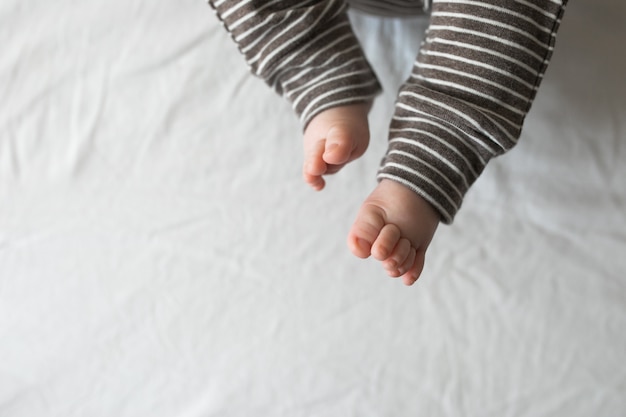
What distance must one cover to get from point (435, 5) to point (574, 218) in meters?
0.29

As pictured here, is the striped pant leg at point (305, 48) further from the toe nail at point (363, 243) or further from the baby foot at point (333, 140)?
the toe nail at point (363, 243)

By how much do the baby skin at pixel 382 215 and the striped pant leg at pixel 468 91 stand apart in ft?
0.04

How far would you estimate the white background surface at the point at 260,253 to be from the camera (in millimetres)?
666

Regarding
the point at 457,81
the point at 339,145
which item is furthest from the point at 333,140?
the point at 457,81

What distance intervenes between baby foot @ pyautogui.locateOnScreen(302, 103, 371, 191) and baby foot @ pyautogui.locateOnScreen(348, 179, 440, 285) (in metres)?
0.05

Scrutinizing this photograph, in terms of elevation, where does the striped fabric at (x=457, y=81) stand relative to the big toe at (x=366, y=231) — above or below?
above

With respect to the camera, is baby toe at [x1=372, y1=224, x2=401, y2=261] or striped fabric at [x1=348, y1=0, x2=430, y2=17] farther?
striped fabric at [x1=348, y1=0, x2=430, y2=17]

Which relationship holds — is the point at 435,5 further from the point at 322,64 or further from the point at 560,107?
the point at 560,107

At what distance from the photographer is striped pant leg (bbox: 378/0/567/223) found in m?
0.51

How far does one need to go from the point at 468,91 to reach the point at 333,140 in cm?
12

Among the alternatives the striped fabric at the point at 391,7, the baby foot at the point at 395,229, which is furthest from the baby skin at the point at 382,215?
the striped fabric at the point at 391,7

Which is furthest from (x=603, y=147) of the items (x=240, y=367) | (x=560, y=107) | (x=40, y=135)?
(x=40, y=135)

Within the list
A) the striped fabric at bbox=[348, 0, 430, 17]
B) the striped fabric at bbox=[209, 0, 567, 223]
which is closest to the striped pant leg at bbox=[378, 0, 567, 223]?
the striped fabric at bbox=[209, 0, 567, 223]

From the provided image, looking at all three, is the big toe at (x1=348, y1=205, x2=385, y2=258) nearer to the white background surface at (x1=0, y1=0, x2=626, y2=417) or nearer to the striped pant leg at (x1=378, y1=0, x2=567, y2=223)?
the striped pant leg at (x1=378, y1=0, x2=567, y2=223)
